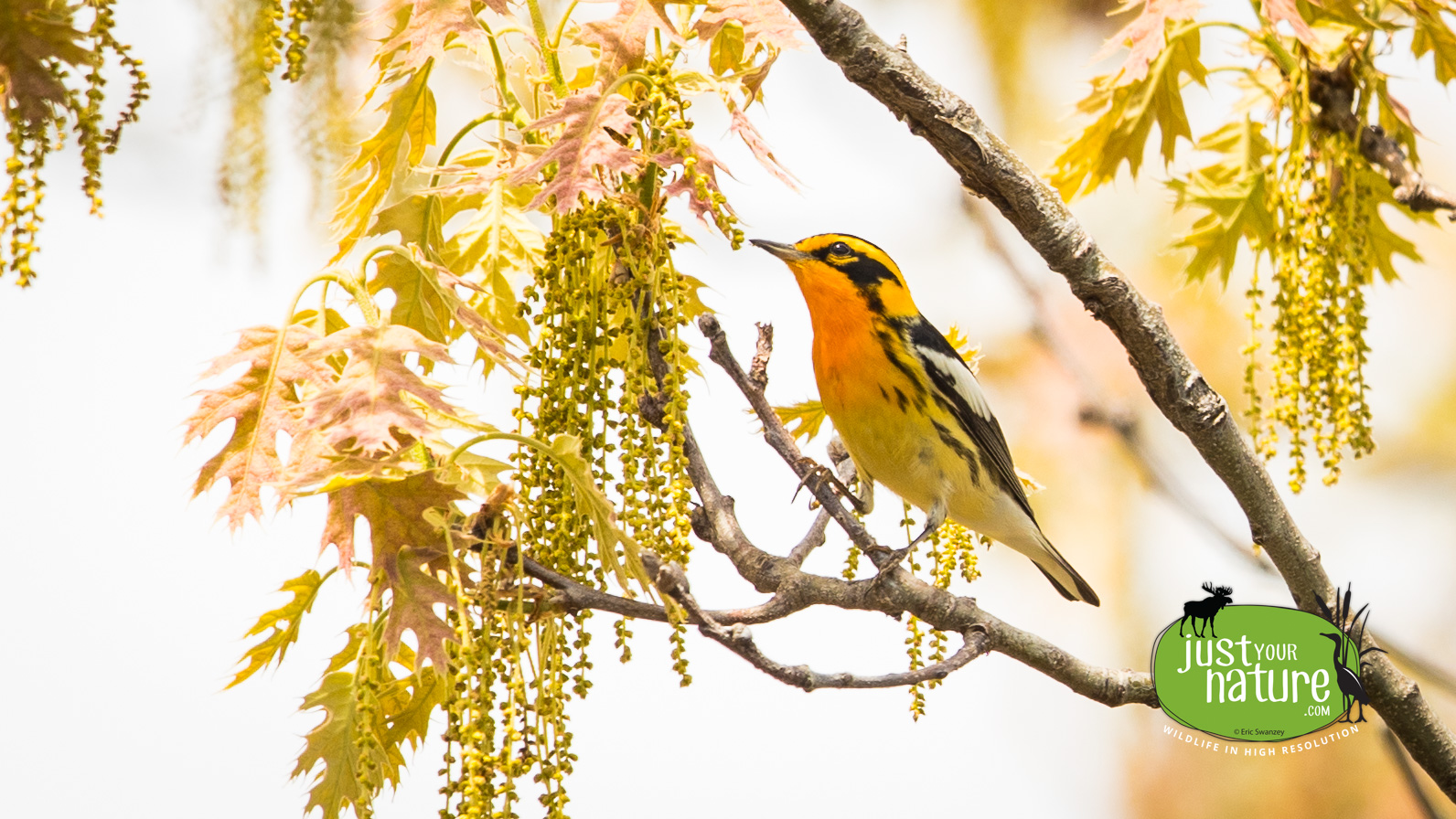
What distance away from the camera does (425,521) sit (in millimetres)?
1341

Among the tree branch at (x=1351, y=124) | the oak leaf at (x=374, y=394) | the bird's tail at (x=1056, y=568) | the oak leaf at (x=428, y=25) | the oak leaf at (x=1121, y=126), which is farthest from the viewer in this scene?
the bird's tail at (x=1056, y=568)

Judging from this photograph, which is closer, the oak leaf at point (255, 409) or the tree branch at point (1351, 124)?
the oak leaf at point (255, 409)

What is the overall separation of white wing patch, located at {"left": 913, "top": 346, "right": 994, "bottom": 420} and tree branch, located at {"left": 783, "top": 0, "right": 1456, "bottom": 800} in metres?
0.49

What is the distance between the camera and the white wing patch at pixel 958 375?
2.25 m

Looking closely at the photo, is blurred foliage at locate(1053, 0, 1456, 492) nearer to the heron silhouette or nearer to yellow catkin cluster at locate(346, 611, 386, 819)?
the heron silhouette

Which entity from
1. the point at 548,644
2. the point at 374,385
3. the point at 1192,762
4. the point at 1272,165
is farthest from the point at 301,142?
the point at 1192,762

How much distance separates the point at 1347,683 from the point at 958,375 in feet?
2.98

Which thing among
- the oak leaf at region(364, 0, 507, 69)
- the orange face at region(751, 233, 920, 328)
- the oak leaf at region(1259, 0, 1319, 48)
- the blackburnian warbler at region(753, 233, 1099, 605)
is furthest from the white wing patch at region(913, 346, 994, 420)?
the oak leaf at region(364, 0, 507, 69)

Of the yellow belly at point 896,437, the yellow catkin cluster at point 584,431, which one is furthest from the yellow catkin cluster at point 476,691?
the yellow belly at point 896,437

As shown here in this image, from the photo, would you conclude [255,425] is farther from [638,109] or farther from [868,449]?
[868,449]

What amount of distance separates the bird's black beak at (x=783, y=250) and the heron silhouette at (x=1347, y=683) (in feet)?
4.07

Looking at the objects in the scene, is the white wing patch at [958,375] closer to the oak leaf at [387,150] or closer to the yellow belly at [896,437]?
the yellow belly at [896,437]

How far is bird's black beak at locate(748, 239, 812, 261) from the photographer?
2.25 meters

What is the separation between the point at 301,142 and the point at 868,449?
1.52 m
